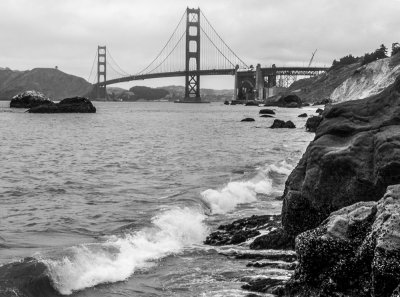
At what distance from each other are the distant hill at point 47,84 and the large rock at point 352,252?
17392 cm

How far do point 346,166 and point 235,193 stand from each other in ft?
19.2

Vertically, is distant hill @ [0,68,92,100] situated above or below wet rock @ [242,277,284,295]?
above

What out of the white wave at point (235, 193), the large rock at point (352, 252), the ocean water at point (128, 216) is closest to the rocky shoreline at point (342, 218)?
the large rock at point (352, 252)

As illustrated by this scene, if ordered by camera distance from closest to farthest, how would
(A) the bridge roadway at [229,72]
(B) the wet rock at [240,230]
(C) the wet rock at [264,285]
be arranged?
(C) the wet rock at [264,285]
(B) the wet rock at [240,230]
(A) the bridge roadway at [229,72]

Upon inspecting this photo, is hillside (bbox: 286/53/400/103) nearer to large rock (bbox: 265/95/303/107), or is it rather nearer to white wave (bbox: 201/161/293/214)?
white wave (bbox: 201/161/293/214)

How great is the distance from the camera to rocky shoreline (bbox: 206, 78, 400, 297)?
470cm

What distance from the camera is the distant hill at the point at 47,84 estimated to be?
18050cm

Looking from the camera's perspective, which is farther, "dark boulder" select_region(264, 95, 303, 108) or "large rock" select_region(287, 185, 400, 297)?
"dark boulder" select_region(264, 95, 303, 108)

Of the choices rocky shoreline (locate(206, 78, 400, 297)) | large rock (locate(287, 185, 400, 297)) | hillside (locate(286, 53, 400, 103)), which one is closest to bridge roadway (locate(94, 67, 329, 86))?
hillside (locate(286, 53, 400, 103))

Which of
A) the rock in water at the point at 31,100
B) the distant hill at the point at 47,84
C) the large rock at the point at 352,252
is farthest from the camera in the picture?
the distant hill at the point at 47,84

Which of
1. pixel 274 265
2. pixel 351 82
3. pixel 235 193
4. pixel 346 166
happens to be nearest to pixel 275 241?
pixel 274 265

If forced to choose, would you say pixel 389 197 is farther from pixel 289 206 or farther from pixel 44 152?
pixel 44 152

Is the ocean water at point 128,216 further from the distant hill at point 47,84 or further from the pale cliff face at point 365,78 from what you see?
the distant hill at point 47,84

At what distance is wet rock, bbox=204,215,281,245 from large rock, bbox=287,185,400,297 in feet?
11.4
